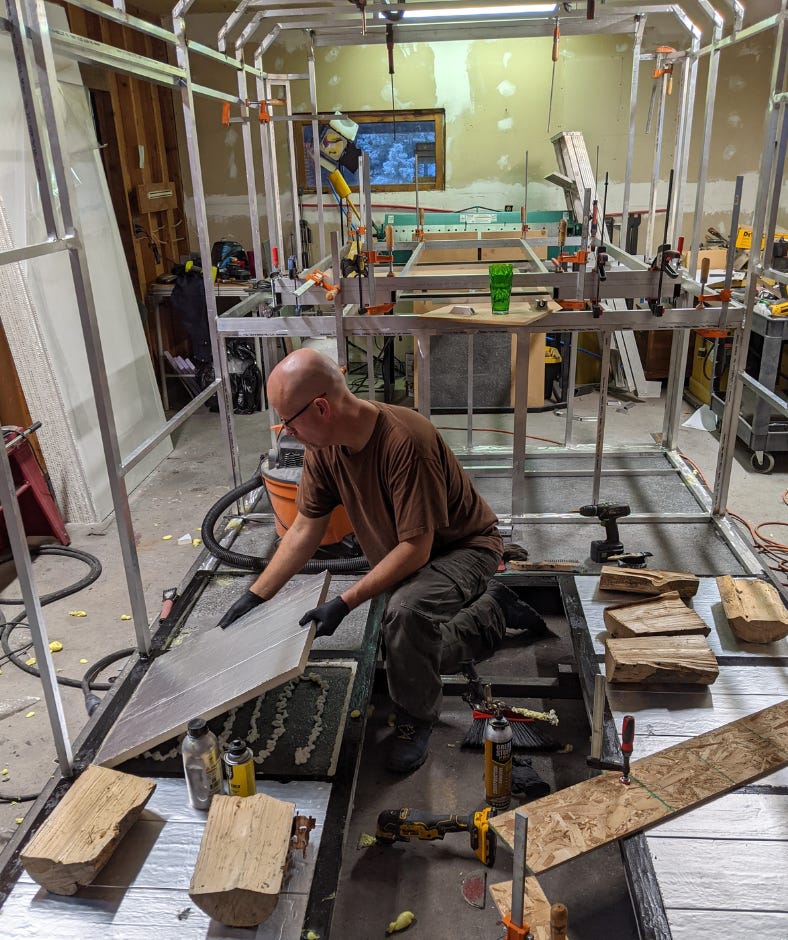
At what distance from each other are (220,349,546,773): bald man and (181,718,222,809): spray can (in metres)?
0.42

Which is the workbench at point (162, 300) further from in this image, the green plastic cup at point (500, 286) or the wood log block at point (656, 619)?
the wood log block at point (656, 619)

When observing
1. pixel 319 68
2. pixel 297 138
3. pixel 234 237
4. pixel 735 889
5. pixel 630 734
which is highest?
pixel 319 68

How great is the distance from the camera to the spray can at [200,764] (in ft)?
6.24

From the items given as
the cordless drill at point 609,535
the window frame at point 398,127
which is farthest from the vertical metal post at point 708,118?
the window frame at point 398,127

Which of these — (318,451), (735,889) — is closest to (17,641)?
(318,451)

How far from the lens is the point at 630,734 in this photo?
1.74m

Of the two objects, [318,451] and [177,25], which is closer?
[318,451]

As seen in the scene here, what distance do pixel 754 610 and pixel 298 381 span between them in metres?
1.73

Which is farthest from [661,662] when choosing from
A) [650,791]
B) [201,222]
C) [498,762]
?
[201,222]

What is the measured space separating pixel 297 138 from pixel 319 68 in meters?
0.55

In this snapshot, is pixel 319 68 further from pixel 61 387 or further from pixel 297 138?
pixel 61 387

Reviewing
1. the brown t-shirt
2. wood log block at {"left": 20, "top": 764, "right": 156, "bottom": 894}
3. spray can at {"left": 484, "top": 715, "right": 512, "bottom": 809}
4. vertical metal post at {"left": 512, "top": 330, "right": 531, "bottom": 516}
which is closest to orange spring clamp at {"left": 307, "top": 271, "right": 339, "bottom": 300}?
vertical metal post at {"left": 512, "top": 330, "right": 531, "bottom": 516}

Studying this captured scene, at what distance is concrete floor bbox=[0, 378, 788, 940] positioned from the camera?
2.05m

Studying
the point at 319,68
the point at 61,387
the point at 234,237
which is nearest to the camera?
the point at 61,387
